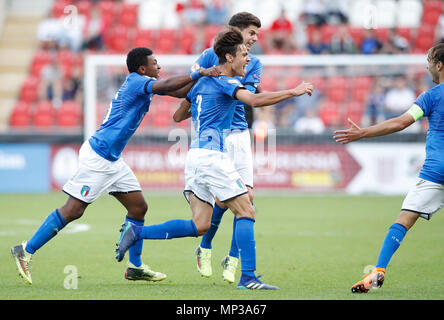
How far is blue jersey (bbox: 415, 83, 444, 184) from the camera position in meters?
6.48

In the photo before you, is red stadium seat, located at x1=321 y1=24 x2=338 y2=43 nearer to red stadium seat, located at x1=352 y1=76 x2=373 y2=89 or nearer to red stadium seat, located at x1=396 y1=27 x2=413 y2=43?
red stadium seat, located at x1=396 y1=27 x2=413 y2=43

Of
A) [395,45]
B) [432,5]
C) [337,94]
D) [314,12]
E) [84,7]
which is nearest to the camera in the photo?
[337,94]

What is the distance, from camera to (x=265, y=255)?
9.22 meters

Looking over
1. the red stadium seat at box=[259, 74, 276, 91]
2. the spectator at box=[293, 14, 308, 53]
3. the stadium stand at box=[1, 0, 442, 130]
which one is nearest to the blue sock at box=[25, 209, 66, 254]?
the stadium stand at box=[1, 0, 442, 130]

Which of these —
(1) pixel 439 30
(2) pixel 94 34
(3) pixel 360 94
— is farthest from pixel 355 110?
(2) pixel 94 34

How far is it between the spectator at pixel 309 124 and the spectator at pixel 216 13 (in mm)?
5465

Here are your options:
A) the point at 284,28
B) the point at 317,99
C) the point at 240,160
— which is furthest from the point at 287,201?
the point at 240,160

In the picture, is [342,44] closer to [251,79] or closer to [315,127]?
[315,127]

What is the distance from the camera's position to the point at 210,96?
6742 mm

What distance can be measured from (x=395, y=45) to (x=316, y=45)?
2.10m

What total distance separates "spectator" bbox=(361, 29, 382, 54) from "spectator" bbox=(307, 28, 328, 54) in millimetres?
1004

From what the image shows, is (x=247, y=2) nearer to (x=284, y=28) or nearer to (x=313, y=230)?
(x=284, y=28)

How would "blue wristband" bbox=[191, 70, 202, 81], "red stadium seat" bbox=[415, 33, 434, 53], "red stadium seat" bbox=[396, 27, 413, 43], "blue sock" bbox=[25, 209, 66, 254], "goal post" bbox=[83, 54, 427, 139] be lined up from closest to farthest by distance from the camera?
"blue wristband" bbox=[191, 70, 202, 81]
"blue sock" bbox=[25, 209, 66, 254]
"goal post" bbox=[83, 54, 427, 139]
"red stadium seat" bbox=[415, 33, 434, 53]
"red stadium seat" bbox=[396, 27, 413, 43]

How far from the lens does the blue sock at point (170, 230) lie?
6.83 metres
